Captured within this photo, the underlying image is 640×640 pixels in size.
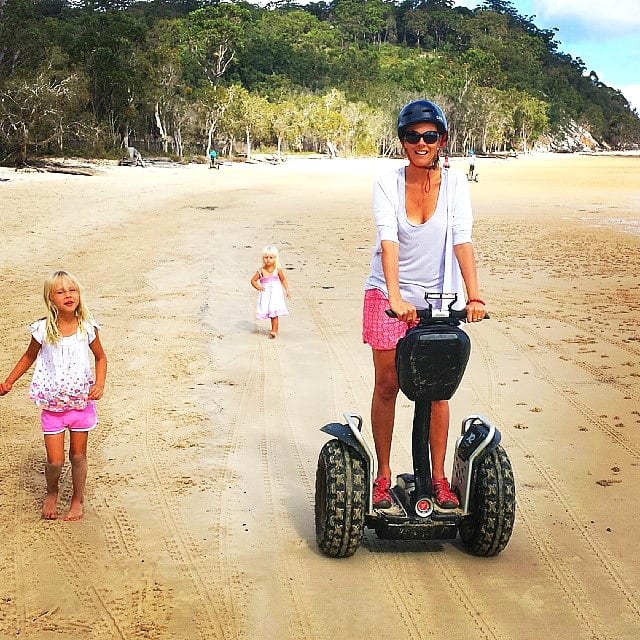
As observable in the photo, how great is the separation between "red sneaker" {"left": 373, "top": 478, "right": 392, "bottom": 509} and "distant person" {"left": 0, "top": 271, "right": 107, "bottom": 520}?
1.54 metres

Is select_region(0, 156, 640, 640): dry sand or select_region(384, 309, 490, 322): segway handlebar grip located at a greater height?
select_region(384, 309, 490, 322): segway handlebar grip

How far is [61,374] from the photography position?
4.47m

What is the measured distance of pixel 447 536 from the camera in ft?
13.7

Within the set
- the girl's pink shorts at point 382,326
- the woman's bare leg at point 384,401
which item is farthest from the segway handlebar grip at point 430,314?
the woman's bare leg at point 384,401

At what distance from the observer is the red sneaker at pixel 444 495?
4.22 m

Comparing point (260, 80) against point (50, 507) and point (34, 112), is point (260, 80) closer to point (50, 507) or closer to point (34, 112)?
point (34, 112)

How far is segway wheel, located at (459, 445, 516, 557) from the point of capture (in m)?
4.11

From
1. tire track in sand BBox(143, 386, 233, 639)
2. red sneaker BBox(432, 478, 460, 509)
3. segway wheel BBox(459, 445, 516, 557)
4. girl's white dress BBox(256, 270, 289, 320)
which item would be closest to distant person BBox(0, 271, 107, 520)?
tire track in sand BBox(143, 386, 233, 639)

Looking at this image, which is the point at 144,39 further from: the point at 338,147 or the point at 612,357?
the point at 612,357

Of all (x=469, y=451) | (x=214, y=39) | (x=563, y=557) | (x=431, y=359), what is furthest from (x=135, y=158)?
(x=214, y=39)

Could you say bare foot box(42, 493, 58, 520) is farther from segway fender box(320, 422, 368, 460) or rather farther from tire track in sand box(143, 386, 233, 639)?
segway fender box(320, 422, 368, 460)

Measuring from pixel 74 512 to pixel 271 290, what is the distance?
466 cm

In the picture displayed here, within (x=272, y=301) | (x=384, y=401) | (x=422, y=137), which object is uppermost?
(x=422, y=137)

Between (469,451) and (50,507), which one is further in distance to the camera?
(50,507)
